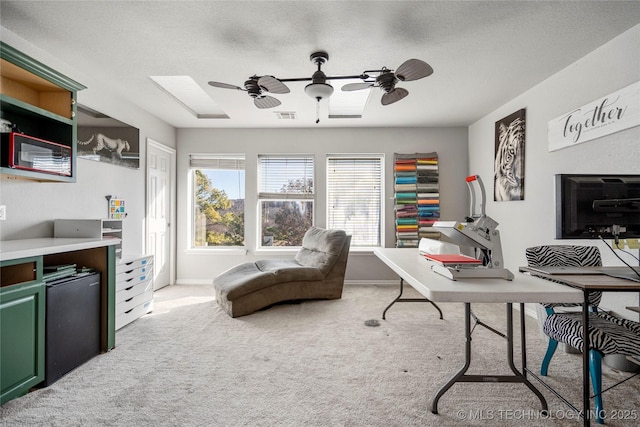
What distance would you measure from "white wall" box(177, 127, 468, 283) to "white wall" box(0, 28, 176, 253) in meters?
0.73

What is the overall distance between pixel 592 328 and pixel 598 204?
2.41ft

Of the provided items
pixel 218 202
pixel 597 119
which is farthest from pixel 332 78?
pixel 218 202

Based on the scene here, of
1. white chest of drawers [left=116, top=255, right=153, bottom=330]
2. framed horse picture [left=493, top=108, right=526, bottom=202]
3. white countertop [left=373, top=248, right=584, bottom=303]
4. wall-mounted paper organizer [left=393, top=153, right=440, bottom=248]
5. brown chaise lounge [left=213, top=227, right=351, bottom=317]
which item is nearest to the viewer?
white countertop [left=373, top=248, right=584, bottom=303]

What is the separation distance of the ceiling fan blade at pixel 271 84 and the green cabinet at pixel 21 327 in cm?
194

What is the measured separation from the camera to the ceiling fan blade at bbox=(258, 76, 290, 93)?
7.77 feet

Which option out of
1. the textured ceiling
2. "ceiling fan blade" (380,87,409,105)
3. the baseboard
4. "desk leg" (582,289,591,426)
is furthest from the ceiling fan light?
the baseboard

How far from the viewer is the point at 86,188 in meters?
3.09

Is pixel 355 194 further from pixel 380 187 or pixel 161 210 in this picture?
pixel 161 210

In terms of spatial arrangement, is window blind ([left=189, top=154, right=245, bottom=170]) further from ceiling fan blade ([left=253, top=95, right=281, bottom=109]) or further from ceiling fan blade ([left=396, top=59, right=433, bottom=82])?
ceiling fan blade ([left=396, top=59, right=433, bottom=82])

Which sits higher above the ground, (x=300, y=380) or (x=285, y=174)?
(x=285, y=174)

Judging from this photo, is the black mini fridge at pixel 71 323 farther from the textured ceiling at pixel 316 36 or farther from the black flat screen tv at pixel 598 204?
the black flat screen tv at pixel 598 204

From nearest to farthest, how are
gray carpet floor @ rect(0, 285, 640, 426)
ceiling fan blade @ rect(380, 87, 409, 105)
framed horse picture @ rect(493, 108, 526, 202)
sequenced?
gray carpet floor @ rect(0, 285, 640, 426)
ceiling fan blade @ rect(380, 87, 409, 105)
framed horse picture @ rect(493, 108, 526, 202)

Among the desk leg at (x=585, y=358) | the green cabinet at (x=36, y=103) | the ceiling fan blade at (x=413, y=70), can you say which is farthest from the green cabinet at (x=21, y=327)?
the desk leg at (x=585, y=358)

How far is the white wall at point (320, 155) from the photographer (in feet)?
16.0
